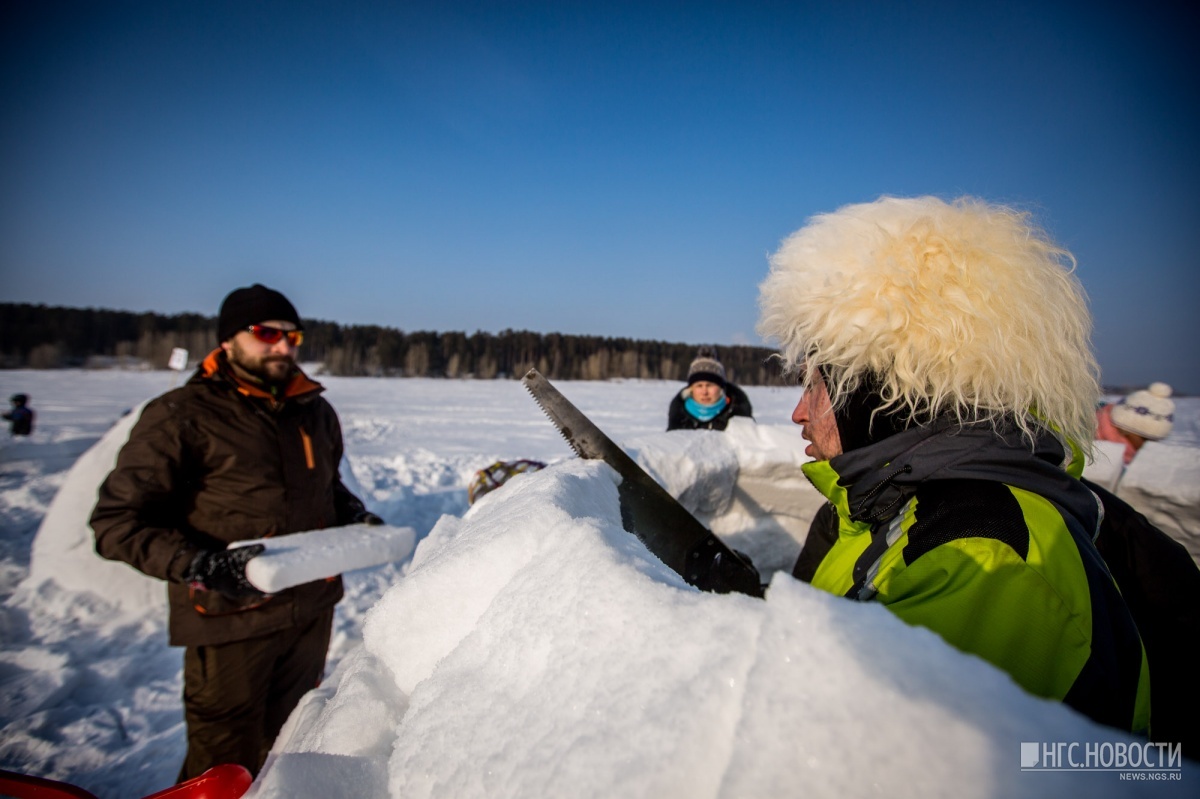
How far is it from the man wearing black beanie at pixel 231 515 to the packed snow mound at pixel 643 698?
1.45 m

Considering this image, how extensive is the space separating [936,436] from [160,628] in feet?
15.4

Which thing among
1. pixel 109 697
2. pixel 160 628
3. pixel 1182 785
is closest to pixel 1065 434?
pixel 1182 785

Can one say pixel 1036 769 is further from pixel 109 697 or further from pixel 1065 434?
pixel 109 697

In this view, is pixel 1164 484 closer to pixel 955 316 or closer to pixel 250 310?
pixel 955 316

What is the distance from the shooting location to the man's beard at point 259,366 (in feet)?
7.16

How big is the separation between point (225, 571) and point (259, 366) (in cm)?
90

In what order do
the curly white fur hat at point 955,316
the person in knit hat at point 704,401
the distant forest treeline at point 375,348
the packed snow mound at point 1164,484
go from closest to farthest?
the curly white fur hat at point 955,316 → the packed snow mound at point 1164,484 → the person in knit hat at point 704,401 → the distant forest treeline at point 375,348

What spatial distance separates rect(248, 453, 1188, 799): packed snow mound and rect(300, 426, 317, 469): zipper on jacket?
1.64m

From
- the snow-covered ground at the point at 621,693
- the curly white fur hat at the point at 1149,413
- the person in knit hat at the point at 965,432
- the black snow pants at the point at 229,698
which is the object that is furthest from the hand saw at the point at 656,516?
the curly white fur hat at the point at 1149,413

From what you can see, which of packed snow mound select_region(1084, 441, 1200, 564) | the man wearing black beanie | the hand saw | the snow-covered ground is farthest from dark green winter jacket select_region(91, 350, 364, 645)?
packed snow mound select_region(1084, 441, 1200, 564)

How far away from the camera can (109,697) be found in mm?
2756

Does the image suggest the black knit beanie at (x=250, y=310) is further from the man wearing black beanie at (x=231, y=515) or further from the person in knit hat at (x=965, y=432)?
the person in knit hat at (x=965, y=432)

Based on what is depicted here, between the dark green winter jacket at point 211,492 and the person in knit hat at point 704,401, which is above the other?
the person in knit hat at point 704,401

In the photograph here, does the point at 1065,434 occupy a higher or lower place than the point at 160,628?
higher
